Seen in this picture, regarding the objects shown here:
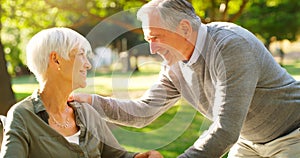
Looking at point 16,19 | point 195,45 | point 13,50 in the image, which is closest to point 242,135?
point 195,45

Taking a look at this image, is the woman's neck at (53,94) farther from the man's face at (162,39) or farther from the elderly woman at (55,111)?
the man's face at (162,39)

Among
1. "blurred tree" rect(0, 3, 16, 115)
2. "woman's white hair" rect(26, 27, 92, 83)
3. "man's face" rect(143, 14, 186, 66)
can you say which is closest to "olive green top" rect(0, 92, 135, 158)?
"woman's white hair" rect(26, 27, 92, 83)

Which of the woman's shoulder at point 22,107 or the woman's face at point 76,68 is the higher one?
the woman's face at point 76,68

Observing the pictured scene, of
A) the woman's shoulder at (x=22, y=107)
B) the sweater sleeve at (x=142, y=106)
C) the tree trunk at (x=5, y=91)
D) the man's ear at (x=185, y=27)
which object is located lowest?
the tree trunk at (x=5, y=91)

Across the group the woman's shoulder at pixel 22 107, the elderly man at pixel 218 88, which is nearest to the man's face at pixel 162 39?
the elderly man at pixel 218 88

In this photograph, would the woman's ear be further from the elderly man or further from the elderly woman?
the elderly man

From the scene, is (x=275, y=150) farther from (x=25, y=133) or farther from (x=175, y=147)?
(x=175, y=147)

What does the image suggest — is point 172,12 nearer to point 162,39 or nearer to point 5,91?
point 162,39

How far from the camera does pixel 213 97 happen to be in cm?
214

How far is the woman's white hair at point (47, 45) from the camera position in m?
2.00

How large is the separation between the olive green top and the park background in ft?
0.89

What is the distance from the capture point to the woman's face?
2064mm

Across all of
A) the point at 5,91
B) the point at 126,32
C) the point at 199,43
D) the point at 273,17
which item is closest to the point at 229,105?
the point at 199,43

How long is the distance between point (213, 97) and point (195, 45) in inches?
9.4
